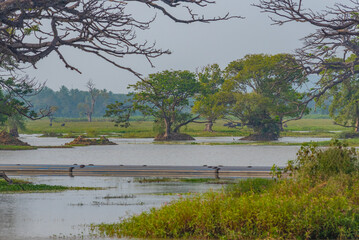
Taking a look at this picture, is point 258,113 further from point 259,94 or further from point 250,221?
point 250,221

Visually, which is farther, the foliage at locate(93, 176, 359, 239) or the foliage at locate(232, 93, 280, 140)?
the foliage at locate(232, 93, 280, 140)

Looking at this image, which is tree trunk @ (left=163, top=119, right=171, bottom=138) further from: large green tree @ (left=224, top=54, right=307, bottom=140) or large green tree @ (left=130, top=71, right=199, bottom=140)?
large green tree @ (left=224, top=54, right=307, bottom=140)

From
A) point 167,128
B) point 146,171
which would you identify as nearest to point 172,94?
point 167,128

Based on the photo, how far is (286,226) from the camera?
1141cm

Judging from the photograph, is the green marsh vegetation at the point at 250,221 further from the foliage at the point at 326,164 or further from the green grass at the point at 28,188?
the green grass at the point at 28,188

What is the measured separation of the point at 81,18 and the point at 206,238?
725cm

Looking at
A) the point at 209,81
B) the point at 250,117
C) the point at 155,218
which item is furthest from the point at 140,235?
the point at 209,81

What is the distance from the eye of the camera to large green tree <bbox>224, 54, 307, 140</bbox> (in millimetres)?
78438

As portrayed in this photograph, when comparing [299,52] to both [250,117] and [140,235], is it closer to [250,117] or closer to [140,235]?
[140,235]

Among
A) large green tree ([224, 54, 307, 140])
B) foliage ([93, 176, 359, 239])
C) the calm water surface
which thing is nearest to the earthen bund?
foliage ([93, 176, 359, 239])

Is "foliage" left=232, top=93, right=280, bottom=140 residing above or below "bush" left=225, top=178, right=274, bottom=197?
above

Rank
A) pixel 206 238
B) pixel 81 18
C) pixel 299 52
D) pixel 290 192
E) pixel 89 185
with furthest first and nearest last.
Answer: pixel 299 52, pixel 89 185, pixel 81 18, pixel 290 192, pixel 206 238

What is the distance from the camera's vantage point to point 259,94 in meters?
80.7

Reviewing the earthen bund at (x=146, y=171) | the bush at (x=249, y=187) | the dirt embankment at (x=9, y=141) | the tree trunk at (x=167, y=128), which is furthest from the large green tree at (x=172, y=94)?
the bush at (x=249, y=187)
